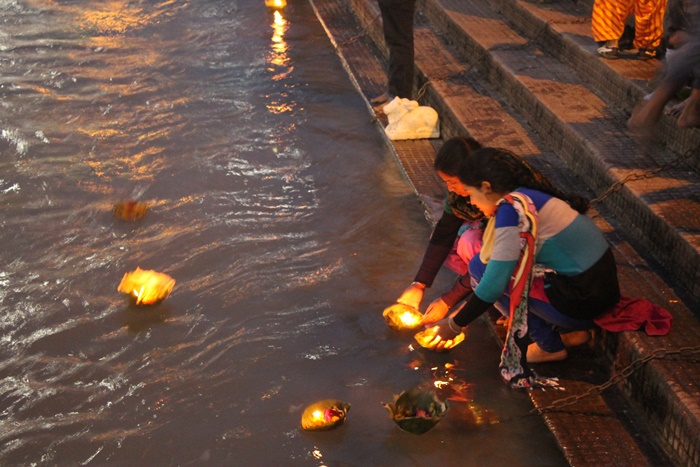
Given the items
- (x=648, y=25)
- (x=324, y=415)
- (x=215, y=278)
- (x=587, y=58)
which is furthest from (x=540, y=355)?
(x=648, y=25)

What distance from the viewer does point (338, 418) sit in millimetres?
3967

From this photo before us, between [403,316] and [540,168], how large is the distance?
1.81m

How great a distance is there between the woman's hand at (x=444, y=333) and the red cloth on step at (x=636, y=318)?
0.65 m

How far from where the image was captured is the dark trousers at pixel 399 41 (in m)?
7.29

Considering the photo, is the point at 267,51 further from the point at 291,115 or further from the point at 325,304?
the point at 325,304

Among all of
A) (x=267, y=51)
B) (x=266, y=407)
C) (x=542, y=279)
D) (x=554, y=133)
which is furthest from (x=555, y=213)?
(x=267, y=51)

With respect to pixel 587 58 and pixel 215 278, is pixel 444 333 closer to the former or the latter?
pixel 215 278

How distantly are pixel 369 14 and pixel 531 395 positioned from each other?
6.91 meters

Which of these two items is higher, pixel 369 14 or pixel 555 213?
pixel 555 213

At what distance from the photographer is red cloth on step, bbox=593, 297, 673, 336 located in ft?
13.1

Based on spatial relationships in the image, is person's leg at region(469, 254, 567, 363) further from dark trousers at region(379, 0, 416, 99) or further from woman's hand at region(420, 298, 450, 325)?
dark trousers at region(379, 0, 416, 99)

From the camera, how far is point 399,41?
24.2ft

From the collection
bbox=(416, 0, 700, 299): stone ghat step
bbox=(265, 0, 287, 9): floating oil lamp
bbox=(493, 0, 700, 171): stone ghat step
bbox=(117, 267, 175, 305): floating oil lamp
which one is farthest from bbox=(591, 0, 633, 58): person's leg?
bbox=(265, 0, 287, 9): floating oil lamp

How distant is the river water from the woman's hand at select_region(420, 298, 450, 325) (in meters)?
0.19
